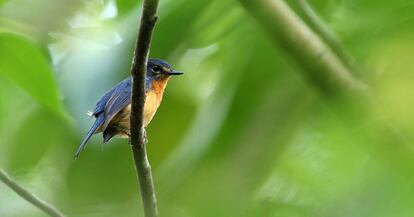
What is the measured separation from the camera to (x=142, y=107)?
170 centimetres

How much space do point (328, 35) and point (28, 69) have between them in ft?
1.75

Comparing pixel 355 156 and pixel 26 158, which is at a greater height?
pixel 26 158

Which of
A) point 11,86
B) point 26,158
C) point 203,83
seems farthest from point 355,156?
point 11,86

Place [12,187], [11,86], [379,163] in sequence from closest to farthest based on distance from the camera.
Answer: [379,163] → [11,86] → [12,187]

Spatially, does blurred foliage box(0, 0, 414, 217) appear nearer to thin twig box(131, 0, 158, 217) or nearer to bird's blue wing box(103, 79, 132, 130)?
thin twig box(131, 0, 158, 217)

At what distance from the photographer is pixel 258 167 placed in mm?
684

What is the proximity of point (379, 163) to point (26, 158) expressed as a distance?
53 centimetres

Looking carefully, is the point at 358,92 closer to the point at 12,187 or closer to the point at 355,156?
the point at 355,156

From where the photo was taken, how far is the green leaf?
90cm

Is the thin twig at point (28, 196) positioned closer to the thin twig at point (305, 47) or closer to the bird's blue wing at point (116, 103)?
the thin twig at point (305, 47)

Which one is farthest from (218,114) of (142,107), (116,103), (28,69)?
(116,103)

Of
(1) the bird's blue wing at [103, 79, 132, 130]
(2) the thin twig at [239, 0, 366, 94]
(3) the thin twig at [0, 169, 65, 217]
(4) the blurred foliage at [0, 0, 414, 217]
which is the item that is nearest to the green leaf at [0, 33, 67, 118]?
(4) the blurred foliage at [0, 0, 414, 217]

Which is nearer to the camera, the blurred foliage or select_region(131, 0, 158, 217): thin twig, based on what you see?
the blurred foliage

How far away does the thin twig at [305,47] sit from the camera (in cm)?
51
